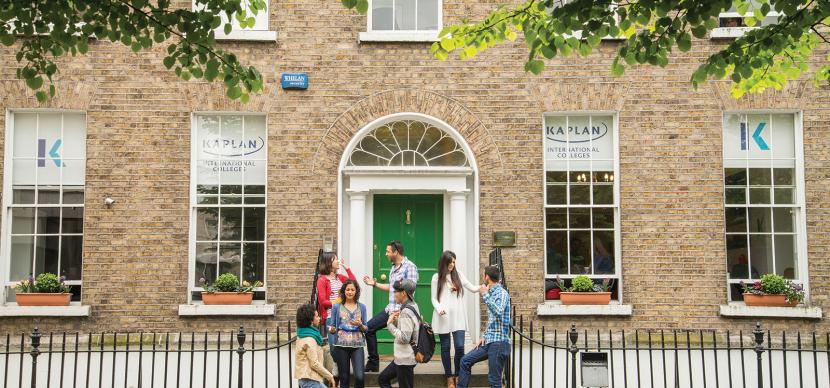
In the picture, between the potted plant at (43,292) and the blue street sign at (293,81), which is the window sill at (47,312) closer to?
the potted plant at (43,292)

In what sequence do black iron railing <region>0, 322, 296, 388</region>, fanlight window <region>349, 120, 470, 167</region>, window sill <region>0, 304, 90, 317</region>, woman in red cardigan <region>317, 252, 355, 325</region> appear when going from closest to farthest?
woman in red cardigan <region>317, 252, 355, 325</region>
black iron railing <region>0, 322, 296, 388</region>
window sill <region>0, 304, 90, 317</region>
fanlight window <region>349, 120, 470, 167</region>

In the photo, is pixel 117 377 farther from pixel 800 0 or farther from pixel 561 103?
pixel 800 0

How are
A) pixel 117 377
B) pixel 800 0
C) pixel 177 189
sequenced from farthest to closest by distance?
pixel 177 189 → pixel 117 377 → pixel 800 0

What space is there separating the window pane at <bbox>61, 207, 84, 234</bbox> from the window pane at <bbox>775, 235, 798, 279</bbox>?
9.68m

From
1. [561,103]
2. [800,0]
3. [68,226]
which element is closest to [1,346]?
[68,226]

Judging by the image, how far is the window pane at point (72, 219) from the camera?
37.3ft

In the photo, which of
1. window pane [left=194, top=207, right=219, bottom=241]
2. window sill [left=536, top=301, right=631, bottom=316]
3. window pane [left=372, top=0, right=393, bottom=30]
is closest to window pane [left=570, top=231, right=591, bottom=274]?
window sill [left=536, top=301, right=631, bottom=316]

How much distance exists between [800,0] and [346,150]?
615 centimetres

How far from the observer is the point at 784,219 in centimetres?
1152

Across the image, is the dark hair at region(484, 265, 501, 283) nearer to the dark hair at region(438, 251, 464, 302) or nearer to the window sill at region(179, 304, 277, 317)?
the dark hair at region(438, 251, 464, 302)

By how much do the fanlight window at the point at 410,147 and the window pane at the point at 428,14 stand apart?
1.39 m

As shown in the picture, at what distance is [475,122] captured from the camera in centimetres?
1145

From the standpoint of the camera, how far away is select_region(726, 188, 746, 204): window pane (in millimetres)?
11500

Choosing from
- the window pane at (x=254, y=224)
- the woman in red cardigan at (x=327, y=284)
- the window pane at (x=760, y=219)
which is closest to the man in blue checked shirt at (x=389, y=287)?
the woman in red cardigan at (x=327, y=284)
